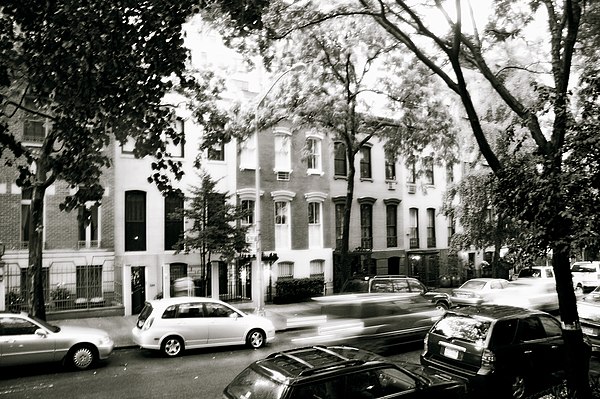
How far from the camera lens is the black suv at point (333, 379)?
18.0 feet

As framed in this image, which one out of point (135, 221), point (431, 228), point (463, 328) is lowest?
point (463, 328)

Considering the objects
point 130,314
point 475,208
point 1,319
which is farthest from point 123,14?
point 475,208

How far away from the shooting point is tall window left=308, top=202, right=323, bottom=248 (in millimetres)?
25047

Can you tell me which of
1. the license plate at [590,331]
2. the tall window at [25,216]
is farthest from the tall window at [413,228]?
the tall window at [25,216]

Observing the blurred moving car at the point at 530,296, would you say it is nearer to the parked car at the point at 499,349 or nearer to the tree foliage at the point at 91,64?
the parked car at the point at 499,349

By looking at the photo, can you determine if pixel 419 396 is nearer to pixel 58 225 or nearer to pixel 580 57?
pixel 580 57

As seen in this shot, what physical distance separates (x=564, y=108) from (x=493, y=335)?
422 cm

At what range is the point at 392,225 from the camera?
29078mm

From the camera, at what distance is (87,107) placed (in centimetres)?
694

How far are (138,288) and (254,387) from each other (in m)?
15.4

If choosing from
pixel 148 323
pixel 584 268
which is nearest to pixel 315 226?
pixel 148 323

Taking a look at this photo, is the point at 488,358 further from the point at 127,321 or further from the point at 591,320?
the point at 127,321

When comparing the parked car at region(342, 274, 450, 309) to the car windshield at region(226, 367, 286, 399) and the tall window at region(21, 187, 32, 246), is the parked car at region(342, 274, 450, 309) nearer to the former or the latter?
the car windshield at region(226, 367, 286, 399)

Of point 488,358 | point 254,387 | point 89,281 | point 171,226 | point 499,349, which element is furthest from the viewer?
point 171,226
